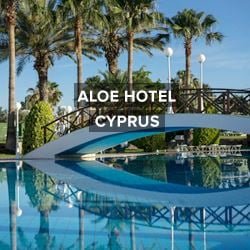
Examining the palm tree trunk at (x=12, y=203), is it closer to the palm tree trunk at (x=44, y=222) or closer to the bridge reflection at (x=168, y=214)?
the palm tree trunk at (x=44, y=222)

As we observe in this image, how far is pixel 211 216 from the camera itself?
8680 millimetres

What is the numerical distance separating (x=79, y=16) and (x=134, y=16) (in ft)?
11.0

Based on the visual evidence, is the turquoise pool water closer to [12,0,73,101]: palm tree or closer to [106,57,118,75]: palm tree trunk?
[12,0,73,101]: palm tree

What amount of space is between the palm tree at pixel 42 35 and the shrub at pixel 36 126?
4.78m

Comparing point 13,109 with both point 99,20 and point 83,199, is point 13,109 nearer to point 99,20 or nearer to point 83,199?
point 99,20

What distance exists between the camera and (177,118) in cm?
1748

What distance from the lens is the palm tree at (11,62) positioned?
24195mm

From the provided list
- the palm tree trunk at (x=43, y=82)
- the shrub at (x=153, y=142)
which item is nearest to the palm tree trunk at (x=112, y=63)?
the palm tree trunk at (x=43, y=82)

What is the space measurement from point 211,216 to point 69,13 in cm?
2083

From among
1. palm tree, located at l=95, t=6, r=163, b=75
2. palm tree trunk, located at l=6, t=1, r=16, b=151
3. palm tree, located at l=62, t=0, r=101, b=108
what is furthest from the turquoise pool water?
palm tree, located at l=95, t=6, r=163, b=75

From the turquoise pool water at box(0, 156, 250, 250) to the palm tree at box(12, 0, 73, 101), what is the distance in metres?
11.1

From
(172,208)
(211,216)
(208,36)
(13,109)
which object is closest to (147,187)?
(172,208)

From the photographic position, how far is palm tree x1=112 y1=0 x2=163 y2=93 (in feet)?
91.6

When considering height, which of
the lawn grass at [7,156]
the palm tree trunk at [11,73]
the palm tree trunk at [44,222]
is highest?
the palm tree trunk at [11,73]
